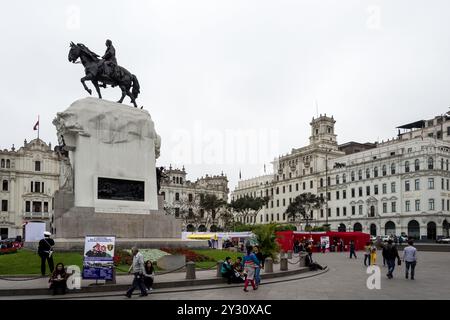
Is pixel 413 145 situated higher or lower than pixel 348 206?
higher

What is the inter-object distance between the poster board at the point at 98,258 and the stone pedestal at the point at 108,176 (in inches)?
298

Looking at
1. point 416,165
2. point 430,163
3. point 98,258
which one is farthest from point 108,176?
point 416,165

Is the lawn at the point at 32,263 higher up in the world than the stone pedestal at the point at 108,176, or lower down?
lower down

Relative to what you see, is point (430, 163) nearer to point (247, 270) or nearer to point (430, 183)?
point (430, 183)

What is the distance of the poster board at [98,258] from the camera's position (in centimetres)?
1488

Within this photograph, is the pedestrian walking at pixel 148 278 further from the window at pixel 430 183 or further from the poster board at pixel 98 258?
the window at pixel 430 183

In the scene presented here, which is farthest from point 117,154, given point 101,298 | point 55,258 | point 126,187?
point 101,298

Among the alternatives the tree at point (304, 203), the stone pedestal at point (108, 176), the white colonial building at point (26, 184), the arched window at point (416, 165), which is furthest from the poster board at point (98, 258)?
the tree at point (304, 203)

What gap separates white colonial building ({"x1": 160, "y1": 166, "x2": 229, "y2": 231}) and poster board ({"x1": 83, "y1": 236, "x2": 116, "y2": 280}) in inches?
3032

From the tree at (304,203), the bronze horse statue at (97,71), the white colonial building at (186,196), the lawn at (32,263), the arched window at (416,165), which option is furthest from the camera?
the white colonial building at (186,196)

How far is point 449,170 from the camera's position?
76250 mm

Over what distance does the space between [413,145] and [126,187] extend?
64848mm

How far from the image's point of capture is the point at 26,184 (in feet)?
253
